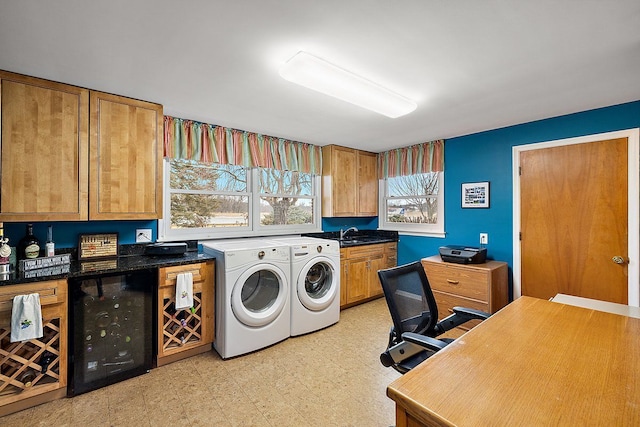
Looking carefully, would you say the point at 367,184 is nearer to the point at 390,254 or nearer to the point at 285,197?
the point at 390,254

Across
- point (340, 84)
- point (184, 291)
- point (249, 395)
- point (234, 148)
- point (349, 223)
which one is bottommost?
point (249, 395)

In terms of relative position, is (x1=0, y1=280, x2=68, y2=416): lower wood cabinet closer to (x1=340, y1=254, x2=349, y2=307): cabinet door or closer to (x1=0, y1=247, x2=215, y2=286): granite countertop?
(x1=0, y1=247, x2=215, y2=286): granite countertop

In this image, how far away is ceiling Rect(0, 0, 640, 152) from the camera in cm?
135

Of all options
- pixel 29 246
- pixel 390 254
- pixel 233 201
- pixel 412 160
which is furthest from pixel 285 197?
pixel 29 246

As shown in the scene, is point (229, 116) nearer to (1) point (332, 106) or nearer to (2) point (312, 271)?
(1) point (332, 106)

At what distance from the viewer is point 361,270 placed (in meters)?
3.88

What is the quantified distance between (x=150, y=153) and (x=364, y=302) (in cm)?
313

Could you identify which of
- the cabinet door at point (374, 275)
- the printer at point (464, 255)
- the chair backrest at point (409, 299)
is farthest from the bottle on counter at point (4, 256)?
the printer at point (464, 255)

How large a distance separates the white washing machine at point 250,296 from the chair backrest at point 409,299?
4.49ft

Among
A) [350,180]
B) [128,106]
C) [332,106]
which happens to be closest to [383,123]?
[332,106]

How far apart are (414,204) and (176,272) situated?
3311mm

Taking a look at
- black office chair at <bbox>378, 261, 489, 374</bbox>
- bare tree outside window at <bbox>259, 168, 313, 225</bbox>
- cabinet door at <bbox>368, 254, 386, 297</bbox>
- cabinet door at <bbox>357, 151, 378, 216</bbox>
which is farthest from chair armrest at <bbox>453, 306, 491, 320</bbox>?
cabinet door at <bbox>357, 151, 378, 216</bbox>

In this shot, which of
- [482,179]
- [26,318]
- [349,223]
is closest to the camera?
[26,318]

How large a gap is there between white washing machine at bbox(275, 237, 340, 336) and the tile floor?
1.15ft
